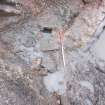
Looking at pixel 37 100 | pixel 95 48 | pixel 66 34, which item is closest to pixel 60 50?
pixel 66 34

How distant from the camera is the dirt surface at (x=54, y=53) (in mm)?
2625

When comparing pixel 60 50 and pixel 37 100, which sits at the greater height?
pixel 60 50

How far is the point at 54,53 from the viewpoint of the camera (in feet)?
9.40

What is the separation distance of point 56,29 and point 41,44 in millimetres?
229

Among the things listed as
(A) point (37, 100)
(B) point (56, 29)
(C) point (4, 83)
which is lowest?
(A) point (37, 100)

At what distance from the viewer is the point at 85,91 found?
2.79m

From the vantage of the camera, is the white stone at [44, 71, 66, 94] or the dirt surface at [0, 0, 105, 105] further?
the white stone at [44, 71, 66, 94]

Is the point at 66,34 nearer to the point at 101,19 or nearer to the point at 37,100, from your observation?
the point at 101,19

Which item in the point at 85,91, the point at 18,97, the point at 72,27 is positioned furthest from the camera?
the point at 72,27

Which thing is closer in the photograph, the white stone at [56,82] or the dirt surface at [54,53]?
the dirt surface at [54,53]

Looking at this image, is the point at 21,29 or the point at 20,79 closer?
the point at 20,79

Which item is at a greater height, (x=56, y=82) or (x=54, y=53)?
(x=54, y=53)

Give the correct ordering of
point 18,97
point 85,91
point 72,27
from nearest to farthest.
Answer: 1. point 18,97
2. point 85,91
3. point 72,27

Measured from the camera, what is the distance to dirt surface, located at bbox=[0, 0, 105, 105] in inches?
103
